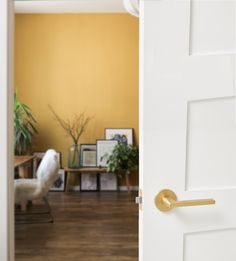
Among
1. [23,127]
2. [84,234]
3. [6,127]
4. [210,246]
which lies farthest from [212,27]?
[23,127]

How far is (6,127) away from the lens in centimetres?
162

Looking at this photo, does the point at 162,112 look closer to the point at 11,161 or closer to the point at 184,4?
the point at 184,4

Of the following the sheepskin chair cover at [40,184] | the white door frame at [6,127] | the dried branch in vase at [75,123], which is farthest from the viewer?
the dried branch in vase at [75,123]

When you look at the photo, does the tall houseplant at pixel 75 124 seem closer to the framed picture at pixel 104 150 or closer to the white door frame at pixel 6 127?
the framed picture at pixel 104 150

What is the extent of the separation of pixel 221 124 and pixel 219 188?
0.24m

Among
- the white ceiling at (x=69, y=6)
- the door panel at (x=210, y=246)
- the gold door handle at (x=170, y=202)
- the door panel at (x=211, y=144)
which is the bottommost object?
the door panel at (x=210, y=246)

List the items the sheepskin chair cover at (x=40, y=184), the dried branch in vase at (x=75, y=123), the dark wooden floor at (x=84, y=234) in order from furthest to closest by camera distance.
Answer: the dried branch in vase at (x=75, y=123) → the sheepskin chair cover at (x=40, y=184) → the dark wooden floor at (x=84, y=234)

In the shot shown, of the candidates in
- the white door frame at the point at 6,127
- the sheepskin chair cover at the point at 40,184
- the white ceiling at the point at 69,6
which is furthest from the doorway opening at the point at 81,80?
the white door frame at the point at 6,127

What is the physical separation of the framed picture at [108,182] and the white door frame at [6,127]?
13.8 ft

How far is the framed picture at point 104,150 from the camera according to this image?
19.1ft

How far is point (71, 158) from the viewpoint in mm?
5793

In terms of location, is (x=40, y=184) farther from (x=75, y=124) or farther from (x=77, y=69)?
(x=77, y=69)

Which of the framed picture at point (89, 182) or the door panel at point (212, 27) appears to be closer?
the door panel at point (212, 27)

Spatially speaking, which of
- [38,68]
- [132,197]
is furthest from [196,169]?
[38,68]
